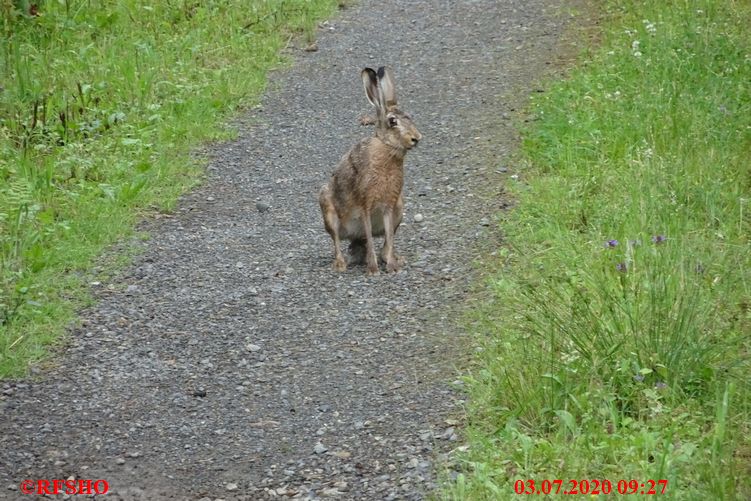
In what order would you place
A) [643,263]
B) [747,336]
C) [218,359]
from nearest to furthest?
[747,336]
[643,263]
[218,359]

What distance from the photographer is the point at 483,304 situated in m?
6.80

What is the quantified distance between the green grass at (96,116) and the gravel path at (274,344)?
0.95 ft

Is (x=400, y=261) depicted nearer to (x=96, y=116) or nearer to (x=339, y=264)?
(x=339, y=264)

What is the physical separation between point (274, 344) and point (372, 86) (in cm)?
206

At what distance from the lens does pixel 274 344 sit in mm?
6676

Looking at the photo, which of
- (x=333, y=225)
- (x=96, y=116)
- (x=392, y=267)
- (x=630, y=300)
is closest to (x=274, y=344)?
(x=392, y=267)

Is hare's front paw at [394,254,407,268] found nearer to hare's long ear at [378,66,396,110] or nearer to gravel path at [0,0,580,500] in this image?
gravel path at [0,0,580,500]

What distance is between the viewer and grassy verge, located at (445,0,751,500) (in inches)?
187

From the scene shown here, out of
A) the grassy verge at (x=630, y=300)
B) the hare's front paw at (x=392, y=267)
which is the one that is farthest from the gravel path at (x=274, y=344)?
the grassy verge at (x=630, y=300)

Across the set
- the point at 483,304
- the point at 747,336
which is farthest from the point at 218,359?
the point at 747,336

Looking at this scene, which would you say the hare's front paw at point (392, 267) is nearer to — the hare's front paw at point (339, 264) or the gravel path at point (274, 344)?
the gravel path at point (274, 344)

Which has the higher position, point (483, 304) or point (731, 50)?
point (731, 50)

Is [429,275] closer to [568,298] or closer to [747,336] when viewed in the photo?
[568,298]

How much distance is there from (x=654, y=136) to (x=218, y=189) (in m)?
3.30
